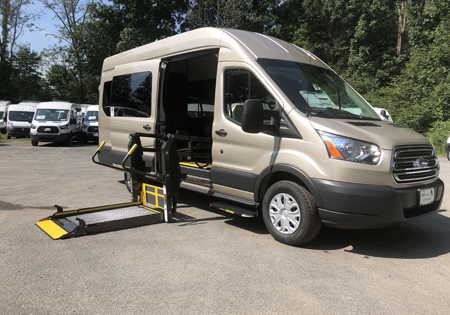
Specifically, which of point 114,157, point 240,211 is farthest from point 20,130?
point 240,211

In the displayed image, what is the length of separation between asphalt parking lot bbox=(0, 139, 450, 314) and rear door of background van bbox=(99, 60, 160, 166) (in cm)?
203

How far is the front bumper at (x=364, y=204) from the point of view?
12.6 ft

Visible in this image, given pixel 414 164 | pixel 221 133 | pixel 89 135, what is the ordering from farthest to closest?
pixel 89 135 < pixel 221 133 < pixel 414 164

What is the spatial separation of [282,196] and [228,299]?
1.65 m

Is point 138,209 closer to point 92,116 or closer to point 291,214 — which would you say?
point 291,214

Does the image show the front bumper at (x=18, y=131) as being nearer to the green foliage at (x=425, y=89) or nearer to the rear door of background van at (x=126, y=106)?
the rear door of background van at (x=126, y=106)

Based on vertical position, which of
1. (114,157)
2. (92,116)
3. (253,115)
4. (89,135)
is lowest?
(89,135)

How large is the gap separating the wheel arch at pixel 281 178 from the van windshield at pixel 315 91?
70 cm

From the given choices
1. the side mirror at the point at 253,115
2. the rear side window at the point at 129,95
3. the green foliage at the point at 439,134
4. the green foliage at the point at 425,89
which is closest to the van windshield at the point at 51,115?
the rear side window at the point at 129,95

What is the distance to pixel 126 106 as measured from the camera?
723 centimetres

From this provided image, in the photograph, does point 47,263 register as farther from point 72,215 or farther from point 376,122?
point 376,122

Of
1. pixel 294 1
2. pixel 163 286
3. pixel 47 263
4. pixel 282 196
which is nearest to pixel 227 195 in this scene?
pixel 282 196

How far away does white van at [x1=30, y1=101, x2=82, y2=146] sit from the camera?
58.1ft

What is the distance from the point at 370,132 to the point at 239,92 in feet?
6.06
